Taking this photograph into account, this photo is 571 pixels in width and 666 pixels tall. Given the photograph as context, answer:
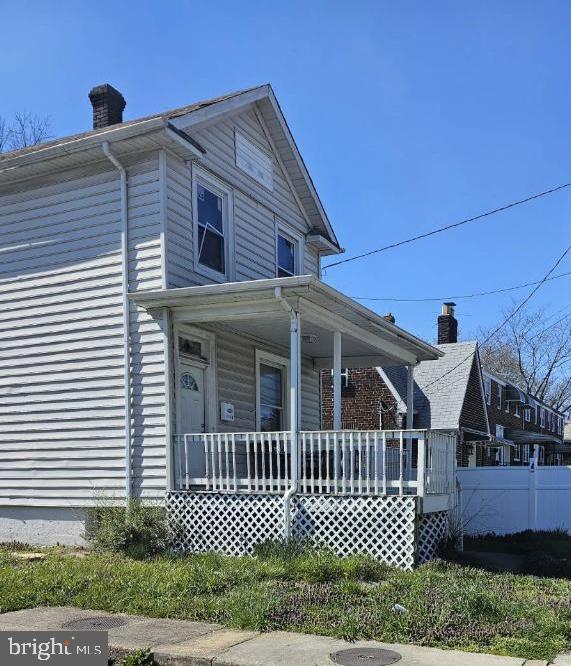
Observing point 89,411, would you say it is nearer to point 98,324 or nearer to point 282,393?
point 98,324

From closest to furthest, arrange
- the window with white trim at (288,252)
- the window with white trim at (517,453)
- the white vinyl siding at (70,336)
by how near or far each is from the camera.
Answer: the white vinyl siding at (70,336) < the window with white trim at (288,252) < the window with white trim at (517,453)

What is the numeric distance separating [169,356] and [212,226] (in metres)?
2.77

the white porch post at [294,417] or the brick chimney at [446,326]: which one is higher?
the brick chimney at [446,326]

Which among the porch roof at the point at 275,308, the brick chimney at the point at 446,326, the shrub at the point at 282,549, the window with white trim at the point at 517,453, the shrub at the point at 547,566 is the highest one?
the brick chimney at the point at 446,326

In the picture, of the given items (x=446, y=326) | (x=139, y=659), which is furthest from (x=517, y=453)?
(x=139, y=659)

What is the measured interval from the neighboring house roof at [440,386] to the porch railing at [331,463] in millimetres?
14302

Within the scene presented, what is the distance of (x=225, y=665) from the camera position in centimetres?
519

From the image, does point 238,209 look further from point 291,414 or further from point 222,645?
point 222,645

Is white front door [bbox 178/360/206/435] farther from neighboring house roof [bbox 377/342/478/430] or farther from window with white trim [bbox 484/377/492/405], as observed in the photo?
window with white trim [bbox 484/377/492/405]

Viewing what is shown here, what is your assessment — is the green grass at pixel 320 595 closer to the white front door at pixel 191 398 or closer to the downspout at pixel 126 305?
the downspout at pixel 126 305

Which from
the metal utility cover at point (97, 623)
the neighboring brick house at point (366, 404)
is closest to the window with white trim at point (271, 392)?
the metal utility cover at point (97, 623)

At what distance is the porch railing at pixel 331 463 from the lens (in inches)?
383

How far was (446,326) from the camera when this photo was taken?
3047cm

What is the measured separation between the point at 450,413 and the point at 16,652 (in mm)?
21520
